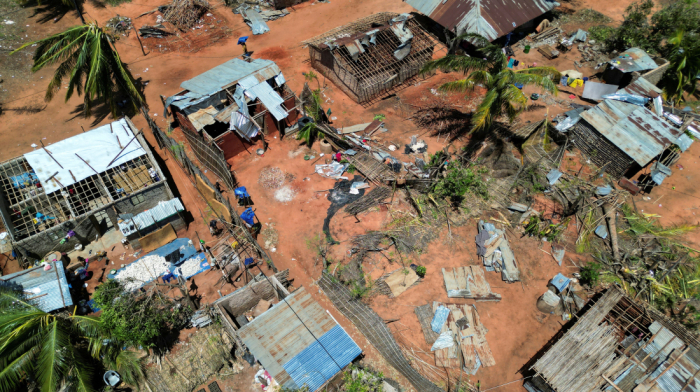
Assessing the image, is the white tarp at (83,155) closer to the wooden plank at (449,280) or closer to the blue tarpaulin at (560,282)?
the wooden plank at (449,280)

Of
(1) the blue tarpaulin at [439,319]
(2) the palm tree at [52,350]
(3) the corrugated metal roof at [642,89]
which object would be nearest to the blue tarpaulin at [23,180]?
(2) the palm tree at [52,350]

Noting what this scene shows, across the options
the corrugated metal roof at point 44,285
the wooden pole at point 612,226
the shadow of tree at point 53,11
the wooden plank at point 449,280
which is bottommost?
the corrugated metal roof at point 44,285

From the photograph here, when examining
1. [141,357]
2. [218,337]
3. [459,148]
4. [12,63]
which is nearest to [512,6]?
[459,148]

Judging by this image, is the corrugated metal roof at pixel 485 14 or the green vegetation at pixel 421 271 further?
the corrugated metal roof at pixel 485 14

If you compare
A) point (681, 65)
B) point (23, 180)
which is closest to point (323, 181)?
point (23, 180)

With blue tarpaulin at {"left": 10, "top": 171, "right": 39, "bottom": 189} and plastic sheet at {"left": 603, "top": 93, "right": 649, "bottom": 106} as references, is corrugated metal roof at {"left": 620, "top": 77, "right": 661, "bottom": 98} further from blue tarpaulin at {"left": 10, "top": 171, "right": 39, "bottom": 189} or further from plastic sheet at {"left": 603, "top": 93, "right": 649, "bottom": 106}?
blue tarpaulin at {"left": 10, "top": 171, "right": 39, "bottom": 189}

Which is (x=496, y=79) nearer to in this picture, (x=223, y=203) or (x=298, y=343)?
(x=223, y=203)
